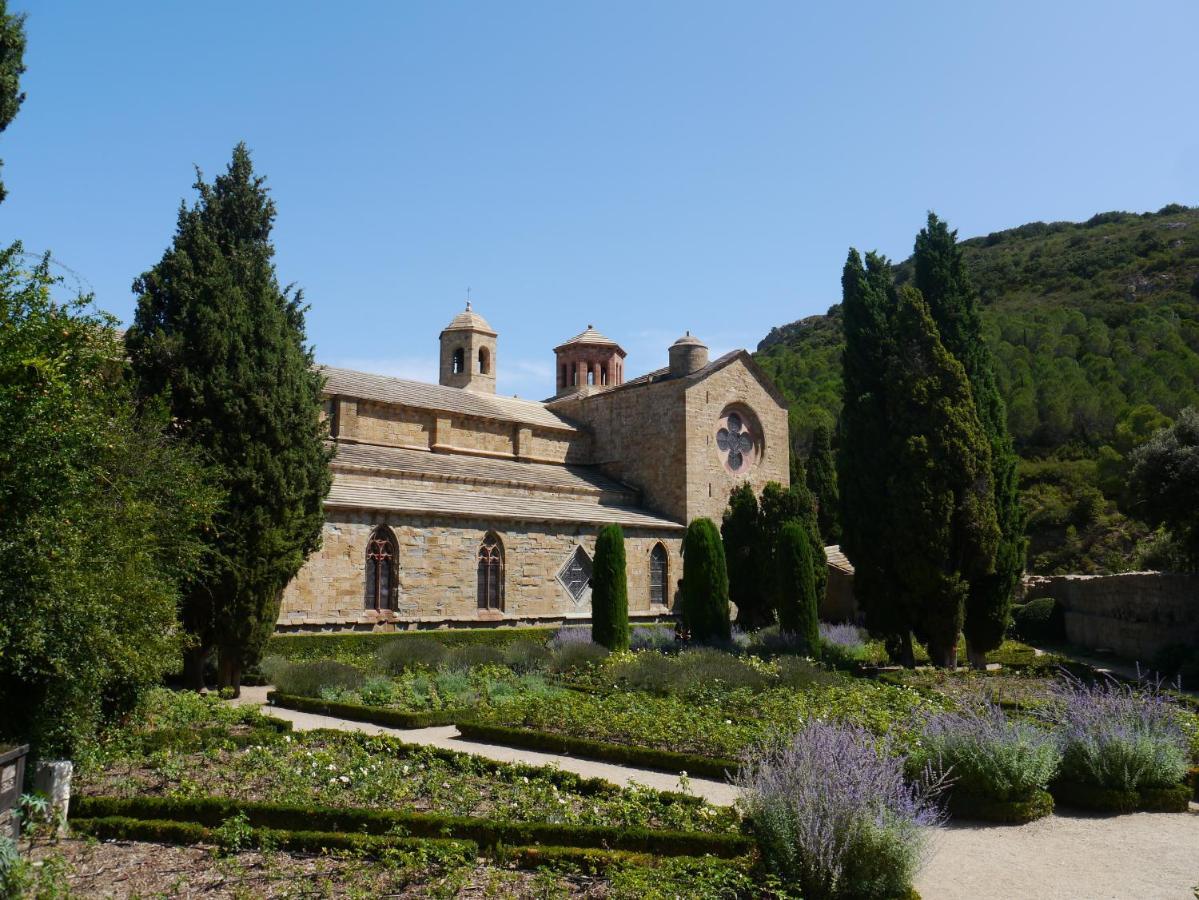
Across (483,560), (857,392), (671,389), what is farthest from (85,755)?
(671,389)

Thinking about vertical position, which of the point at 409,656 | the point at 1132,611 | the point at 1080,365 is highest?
the point at 1080,365

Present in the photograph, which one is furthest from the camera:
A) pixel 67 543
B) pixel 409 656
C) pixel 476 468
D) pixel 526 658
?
pixel 476 468

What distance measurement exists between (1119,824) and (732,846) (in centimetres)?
373

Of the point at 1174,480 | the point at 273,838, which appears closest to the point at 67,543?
the point at 273,838

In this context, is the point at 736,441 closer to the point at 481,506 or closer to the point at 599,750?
the point at 481,506

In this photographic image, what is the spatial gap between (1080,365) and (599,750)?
49223 millimetres

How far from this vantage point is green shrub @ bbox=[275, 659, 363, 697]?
13.5 metres

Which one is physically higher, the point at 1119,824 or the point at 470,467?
the point at 470,467

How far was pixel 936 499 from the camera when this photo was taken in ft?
55.2

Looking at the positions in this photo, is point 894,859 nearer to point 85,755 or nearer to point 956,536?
point 85,755

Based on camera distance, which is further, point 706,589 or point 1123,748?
point 706,589

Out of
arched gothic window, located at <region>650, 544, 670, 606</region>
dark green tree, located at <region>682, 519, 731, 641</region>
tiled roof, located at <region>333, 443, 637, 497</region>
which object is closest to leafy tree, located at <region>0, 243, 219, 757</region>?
tiled roof, located at <region>333, 443, 637, 497</region>

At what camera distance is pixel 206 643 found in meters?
13.3

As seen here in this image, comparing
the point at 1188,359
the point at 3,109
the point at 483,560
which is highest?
the point at 1188,359
